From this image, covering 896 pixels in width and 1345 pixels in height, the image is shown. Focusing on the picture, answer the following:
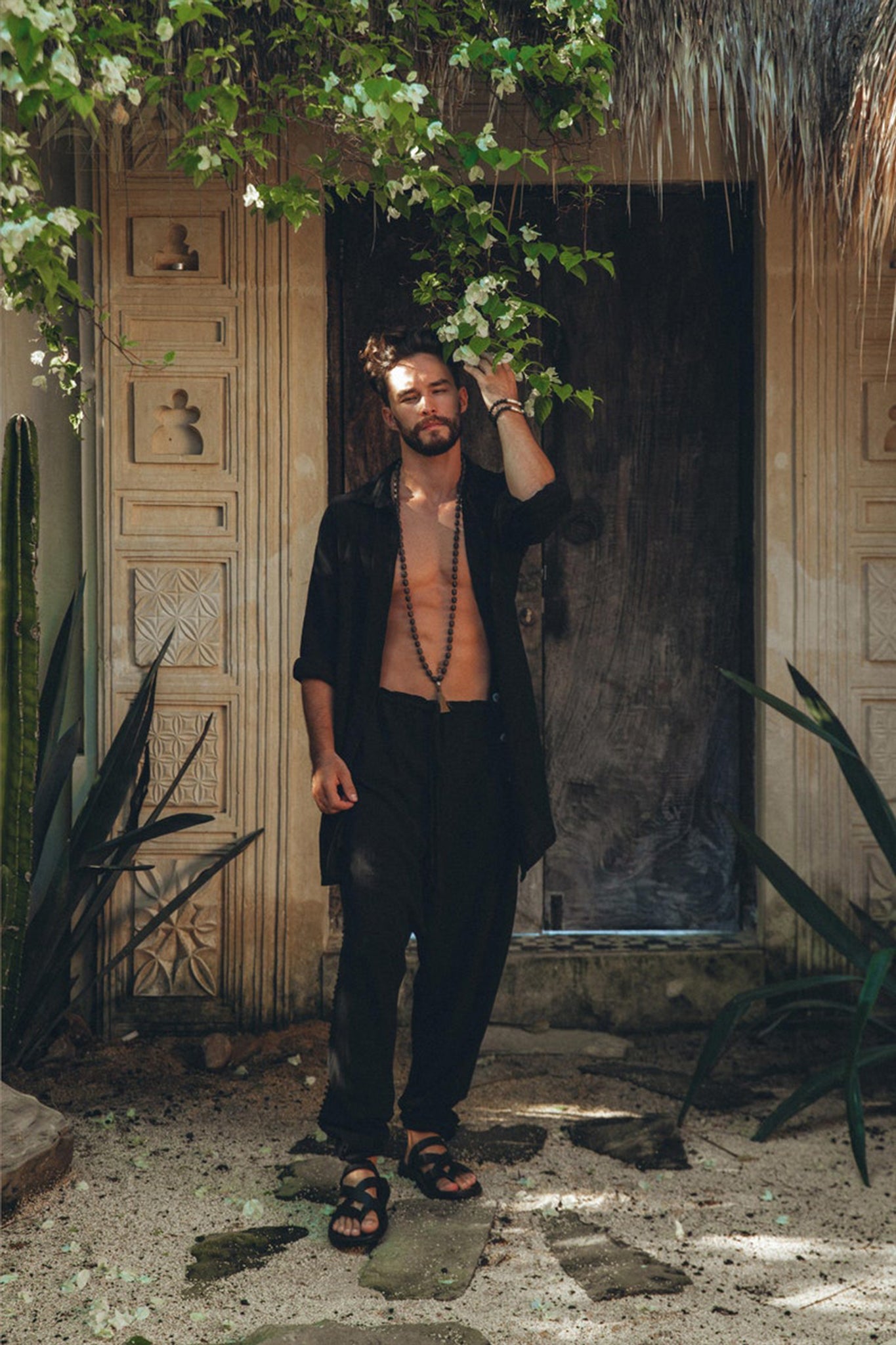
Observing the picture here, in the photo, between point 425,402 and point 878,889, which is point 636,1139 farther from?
point 425,402

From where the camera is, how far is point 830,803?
4082 mm

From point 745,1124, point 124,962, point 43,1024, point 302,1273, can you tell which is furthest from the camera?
point 124,962

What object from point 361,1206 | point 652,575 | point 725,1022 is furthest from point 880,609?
point 361,1206

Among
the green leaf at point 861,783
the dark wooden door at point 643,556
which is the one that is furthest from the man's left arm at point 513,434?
the dark wooden door at point 643,556

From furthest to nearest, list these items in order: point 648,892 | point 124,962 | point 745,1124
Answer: point 648,892
point 124,962
point 745,1124

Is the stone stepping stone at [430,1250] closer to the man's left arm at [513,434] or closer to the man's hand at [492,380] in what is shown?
the man's left arm at [513,434]

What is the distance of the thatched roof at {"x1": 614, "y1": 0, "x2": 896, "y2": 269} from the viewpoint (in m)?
3.45

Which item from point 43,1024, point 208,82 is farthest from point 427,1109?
point 208,82

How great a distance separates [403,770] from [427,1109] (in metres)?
0.79

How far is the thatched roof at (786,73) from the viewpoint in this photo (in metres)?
3.45

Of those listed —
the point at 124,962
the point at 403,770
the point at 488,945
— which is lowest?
the point at 124,962

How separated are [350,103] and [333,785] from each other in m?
1.40

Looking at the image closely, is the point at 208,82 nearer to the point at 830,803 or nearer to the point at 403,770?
the point at 403,770

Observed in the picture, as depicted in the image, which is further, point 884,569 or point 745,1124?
point 884,569
